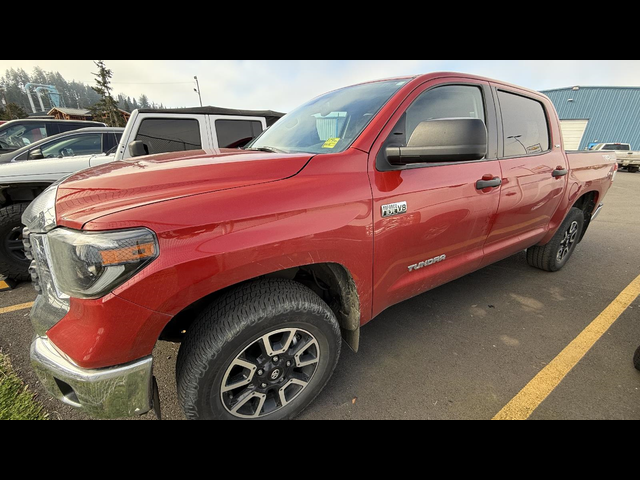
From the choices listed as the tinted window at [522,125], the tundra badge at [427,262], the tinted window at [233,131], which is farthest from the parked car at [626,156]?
the tundra badge at [427,262]

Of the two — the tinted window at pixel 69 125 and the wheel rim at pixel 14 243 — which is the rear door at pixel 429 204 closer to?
the wheel rim at pixel 14 243

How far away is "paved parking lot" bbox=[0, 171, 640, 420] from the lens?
5.90 ft

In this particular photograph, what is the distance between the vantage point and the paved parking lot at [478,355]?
1798mm

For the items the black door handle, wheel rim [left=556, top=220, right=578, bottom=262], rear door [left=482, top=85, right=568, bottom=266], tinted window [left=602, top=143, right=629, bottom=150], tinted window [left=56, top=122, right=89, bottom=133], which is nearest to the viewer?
the black door handle

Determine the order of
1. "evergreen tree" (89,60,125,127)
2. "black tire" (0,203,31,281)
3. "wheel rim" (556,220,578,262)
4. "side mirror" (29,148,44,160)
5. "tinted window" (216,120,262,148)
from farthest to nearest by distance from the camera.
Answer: "evergreen tree" (89,60,125,127) < "tinted window" (216,120,262,148) < "side mirror" (29,148,44,160) < "wheel rim" (556,220,578,262) < "black tire" (0,203,31,281)

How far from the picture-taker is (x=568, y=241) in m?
3.58

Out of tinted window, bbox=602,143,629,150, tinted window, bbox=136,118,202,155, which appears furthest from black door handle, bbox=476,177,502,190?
tinted window, bbox=602,143,629,150

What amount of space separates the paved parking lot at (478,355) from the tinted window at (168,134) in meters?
2.38

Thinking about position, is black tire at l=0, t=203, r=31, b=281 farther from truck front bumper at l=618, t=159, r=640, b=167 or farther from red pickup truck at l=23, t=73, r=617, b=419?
truck front bumper at l=618, t=159, r=640, b=167

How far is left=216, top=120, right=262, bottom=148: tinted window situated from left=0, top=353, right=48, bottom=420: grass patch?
376cm

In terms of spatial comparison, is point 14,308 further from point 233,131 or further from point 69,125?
point 69,125

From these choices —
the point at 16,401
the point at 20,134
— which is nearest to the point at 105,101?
the point at 20,134

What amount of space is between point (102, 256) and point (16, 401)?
1623 millimetres

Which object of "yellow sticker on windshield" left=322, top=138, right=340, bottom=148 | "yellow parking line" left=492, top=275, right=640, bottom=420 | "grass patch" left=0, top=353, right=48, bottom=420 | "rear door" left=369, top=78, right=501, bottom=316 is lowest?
"yellow parking line" left=492, top=275, right=640, bottom=420
